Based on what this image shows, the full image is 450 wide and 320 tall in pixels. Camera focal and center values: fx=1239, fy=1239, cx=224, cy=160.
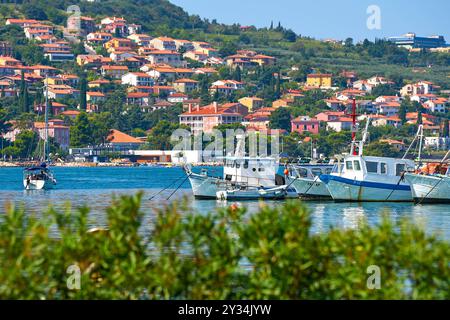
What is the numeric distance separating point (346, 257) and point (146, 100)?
155868mm

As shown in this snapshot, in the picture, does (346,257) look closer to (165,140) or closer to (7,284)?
(7,284)

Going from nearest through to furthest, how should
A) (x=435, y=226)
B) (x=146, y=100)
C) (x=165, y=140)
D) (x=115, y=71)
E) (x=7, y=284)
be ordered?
(x=7, y=284) → (x=435, y=226) → (x=165, y=140) → (x=146, y=100) → (x=115, y=71)

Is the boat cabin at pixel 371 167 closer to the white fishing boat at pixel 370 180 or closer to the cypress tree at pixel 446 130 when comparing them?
the white fishing boat at pixel 370 180

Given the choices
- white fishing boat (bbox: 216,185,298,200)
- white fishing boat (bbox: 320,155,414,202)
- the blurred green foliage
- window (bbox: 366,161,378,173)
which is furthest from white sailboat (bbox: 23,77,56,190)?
the blurred green foliage

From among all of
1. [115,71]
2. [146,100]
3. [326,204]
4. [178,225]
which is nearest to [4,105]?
[146,100]

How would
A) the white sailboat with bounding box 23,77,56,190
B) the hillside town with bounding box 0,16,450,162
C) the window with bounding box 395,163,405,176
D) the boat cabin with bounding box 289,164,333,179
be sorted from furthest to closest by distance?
the hillside town with bounding box 0,16,450,162 → the white sailboat with bounding box 23,77,56,190 → the boat cabin with bounding box 289,164,333,179 → the window with bounding box 395,163,405,176

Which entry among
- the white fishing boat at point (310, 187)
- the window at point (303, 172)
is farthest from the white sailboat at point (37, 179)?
the white fishing boat at point (310, 187)

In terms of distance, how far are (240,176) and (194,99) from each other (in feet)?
413

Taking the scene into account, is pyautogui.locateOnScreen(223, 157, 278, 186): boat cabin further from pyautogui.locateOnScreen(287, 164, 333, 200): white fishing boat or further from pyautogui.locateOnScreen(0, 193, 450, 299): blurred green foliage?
pyautogui.locateOnScreen(0, 193, 450, 299): blurred green foliage

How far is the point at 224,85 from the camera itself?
7077 inches

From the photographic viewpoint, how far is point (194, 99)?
565ft

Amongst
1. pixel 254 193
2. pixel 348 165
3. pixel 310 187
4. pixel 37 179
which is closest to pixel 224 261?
pixel 348 165

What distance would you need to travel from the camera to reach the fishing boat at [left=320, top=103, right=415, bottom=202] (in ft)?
144

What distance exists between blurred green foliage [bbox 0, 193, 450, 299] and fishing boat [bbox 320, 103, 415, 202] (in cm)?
2922
